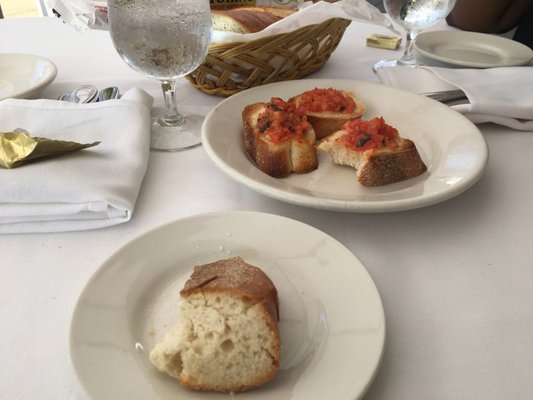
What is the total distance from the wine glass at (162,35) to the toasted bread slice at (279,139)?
0.14 metres

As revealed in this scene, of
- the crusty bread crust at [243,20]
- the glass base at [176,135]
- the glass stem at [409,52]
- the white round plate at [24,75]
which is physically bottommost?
the glass base at [176,135]

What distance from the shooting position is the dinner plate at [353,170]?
75cm

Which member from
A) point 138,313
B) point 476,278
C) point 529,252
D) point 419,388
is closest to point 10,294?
point 138,313

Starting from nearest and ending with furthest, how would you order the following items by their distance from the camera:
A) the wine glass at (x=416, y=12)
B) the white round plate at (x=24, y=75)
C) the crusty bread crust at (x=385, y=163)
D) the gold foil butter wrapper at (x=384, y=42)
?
the crusty bread crust at (x=385, y=163) → the white round plate at (x=24, y=75) → the wine glass at (x=416, y=12) → the gold foil butter wrapper at (x=384, y=42)

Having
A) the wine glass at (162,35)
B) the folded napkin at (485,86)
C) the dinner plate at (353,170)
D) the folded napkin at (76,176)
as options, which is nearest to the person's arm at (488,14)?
the folded napkin at (485,86)

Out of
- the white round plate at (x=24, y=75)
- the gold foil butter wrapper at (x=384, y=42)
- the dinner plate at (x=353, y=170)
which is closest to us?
the dinner plate at (x=353, y=170)

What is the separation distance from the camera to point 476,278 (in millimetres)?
677

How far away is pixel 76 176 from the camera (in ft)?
2.58

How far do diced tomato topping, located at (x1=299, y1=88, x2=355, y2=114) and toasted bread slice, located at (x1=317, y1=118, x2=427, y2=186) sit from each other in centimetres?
11

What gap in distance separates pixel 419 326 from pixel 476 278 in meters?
0.14

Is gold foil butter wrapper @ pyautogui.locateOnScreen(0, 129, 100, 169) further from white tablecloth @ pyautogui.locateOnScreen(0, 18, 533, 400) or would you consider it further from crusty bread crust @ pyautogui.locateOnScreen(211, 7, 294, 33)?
crusty bread crust @ pyautogui.locateOnScreen(211, 7, 294, 33)

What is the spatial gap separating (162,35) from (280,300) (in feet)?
1.93

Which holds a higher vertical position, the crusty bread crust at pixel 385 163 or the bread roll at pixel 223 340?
the bread roll at pixel 223 340

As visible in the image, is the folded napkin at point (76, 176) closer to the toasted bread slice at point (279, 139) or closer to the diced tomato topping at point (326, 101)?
the toasted bread slice at point (279, 139)
